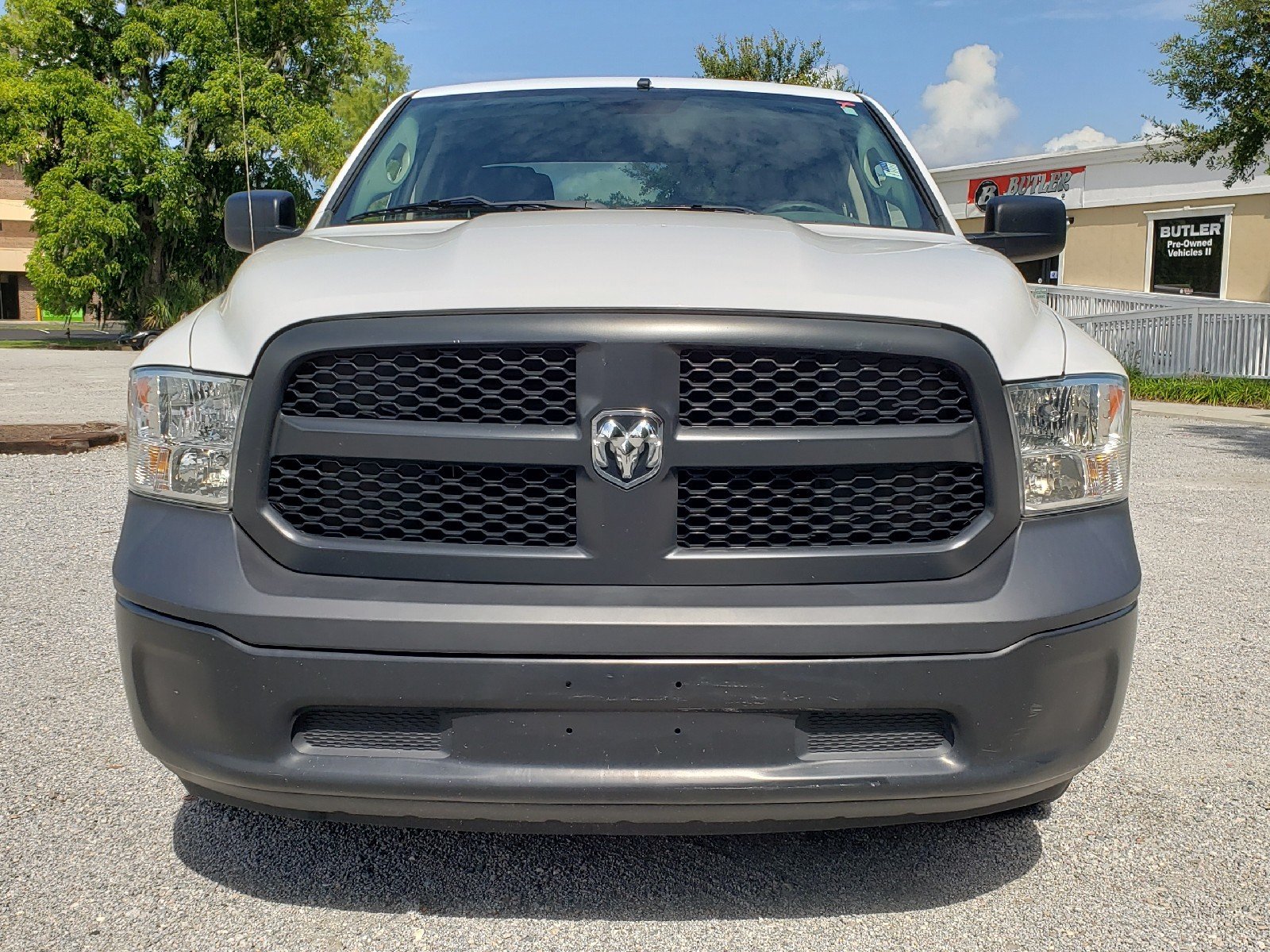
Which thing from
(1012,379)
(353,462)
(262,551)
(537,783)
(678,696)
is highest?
(1012,379)

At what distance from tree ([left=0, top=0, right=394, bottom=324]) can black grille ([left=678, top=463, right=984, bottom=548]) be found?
2620cm

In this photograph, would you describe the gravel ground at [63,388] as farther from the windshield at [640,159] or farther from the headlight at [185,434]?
the headlight at [185,434]

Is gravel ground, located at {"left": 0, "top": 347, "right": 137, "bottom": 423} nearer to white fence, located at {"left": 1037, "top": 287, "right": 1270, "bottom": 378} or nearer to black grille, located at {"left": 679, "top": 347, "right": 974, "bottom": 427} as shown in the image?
black grille, located at {"left": 679, "top": 347, "right": 974, "bottom": 427}

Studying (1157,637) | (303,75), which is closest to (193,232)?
(303,75)

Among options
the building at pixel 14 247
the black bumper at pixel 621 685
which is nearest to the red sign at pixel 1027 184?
the black bumper at pixel 621 685

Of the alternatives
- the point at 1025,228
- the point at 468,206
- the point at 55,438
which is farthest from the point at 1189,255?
the point at 468,206

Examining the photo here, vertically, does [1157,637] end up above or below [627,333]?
below

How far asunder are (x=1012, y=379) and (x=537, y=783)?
1.15 m

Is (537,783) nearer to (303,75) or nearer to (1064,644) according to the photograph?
(1064,644)

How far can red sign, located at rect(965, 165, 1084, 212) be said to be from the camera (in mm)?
26031

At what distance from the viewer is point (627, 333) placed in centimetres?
207

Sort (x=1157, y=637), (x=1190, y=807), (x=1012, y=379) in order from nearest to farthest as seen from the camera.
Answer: (x=1012, y=379) → (x=1190, y=807) → (x=1157, y=637)

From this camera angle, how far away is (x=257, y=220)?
349 centimetres

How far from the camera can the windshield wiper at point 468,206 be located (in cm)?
328
